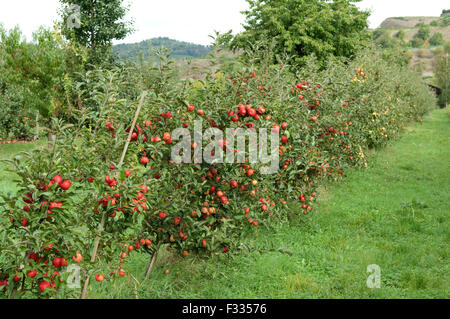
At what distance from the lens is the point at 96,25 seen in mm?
18562

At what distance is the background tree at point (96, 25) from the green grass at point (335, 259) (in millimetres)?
15216

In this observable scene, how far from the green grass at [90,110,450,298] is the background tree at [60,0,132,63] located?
1522 centimetres

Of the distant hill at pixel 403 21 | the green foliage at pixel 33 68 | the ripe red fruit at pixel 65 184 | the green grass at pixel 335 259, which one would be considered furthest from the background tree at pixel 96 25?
the distant hill at pixel 403 21

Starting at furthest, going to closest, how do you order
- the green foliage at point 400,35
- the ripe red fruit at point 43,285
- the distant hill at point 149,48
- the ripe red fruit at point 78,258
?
the green foliage at point 400,35, the distant hill at point 149,48, the ripe red fruit at point 78,258, the ripe red fruit at point 43,285

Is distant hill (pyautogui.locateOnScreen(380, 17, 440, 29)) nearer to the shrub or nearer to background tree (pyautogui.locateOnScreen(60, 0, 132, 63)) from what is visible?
background tree (pyautogui.locateOnScreen(60, 0, 132, 63))

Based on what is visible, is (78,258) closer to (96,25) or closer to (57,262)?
(57,262)

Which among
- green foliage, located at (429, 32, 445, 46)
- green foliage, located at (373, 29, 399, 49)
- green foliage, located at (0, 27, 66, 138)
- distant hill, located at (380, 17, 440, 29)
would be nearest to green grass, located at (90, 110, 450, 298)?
green foliage, located at (0, 27, 66, 138)

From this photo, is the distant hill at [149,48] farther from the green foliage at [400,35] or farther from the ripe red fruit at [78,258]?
the green foliage at [400,35]

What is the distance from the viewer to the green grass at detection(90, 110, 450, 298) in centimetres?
362

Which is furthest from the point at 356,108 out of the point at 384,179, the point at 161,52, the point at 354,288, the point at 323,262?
the point at 161,52

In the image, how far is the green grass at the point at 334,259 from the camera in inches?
142

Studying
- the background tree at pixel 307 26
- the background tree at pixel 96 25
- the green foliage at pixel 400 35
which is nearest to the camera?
the background tree at pixel 96 25

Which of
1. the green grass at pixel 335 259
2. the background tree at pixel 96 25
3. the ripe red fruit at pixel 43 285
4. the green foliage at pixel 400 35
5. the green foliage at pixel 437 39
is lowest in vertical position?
the green grass at pixel 335 259

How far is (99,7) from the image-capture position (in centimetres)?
1833
